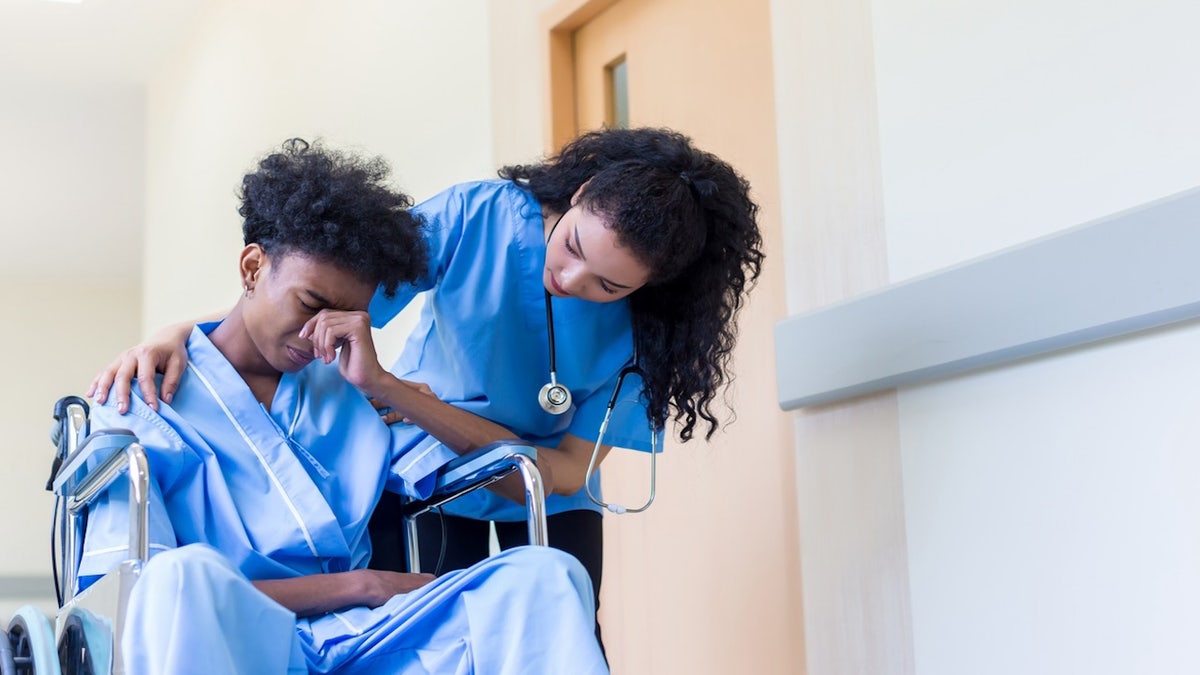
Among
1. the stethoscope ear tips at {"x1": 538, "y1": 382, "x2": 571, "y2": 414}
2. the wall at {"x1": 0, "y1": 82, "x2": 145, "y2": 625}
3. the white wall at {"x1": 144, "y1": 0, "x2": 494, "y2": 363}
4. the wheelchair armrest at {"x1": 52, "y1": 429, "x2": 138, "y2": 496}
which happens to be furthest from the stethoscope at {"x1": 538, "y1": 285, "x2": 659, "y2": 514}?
the wall at {"x1": 0, "y1": 82, "x2": 145, "y2": 625}

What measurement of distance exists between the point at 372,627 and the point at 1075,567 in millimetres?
816

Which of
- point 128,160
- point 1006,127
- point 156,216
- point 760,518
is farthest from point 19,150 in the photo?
point 1006,127

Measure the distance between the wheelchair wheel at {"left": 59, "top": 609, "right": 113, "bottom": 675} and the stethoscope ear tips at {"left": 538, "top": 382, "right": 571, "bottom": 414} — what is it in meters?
0.62

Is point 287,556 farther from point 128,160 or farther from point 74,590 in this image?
point 128,160

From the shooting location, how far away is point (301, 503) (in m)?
1.34

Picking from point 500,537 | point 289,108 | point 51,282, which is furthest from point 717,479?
point 51,282

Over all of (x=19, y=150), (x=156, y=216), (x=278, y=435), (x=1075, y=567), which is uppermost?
(x=19, y=150)

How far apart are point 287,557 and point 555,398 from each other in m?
0.42

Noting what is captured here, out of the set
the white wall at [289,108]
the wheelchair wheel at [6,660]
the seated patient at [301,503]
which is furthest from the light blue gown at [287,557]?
the white wall at [289,108]

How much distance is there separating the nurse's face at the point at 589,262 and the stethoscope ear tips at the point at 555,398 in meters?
0.13

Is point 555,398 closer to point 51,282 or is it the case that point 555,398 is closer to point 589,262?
point 589,262

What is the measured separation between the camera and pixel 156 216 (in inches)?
217

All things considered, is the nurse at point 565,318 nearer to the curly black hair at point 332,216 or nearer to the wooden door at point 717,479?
the curly black hair at point 332,216

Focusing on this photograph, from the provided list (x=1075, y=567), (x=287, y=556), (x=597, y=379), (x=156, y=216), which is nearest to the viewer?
(x=287, y=556)
